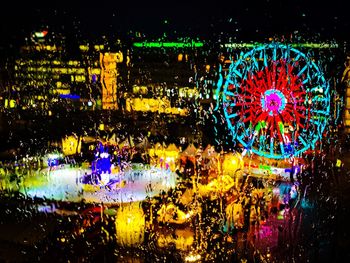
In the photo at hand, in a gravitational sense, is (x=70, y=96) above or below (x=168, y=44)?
below

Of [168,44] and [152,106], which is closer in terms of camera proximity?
[168,44]

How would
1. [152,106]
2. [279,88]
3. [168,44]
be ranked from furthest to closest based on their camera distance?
[152,106] → [168,44] → [279,88]

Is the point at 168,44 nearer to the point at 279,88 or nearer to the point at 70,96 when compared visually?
the point at 70,96

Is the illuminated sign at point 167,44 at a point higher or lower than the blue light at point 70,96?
higher

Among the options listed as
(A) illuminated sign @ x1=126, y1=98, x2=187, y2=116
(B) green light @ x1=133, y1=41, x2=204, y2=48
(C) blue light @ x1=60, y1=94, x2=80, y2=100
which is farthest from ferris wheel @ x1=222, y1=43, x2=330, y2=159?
(C) blue light @ x1=60, y1=94, x2=80, y2=100

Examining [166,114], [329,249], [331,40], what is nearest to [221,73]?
[166,114]

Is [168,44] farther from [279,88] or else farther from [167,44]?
[279,88]

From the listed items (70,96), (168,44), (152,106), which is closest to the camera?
(168,44)

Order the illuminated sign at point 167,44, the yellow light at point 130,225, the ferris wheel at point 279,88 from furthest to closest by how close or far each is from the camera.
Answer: the illuminated sign at point 167,44, the ferris wheel at point 279,88, the yellow light at point 130,225

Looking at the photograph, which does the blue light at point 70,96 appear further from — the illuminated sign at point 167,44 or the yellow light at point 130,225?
the yellow light at point 130,225

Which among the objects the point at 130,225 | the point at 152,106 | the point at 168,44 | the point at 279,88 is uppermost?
the point at 168,44

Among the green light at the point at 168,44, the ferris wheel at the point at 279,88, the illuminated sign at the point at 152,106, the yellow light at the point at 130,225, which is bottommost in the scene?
the yellow light at the point at 130,225

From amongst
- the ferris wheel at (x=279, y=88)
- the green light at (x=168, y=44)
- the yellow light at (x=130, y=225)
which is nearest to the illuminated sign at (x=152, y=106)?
the green light at (x=168, y=44)

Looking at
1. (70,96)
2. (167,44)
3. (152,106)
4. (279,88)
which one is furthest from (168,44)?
(279,88)
